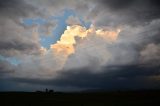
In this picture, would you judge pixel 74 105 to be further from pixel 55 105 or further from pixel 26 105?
pixel 26 105

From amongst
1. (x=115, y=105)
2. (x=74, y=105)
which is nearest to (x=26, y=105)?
(x=74, y=105)

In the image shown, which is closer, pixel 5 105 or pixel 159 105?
pixel 159 105

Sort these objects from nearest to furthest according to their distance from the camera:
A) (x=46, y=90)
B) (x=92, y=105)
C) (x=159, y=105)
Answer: (x=159, y=105)
(x=92, y=105)
(x=46, y=90)

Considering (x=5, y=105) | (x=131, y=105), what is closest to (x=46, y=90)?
(x=5, y=105)

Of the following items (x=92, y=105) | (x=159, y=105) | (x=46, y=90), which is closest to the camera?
(x=159, y=105)

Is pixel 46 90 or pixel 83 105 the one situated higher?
pixel 46 90

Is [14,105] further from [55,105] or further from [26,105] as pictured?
[55,105]

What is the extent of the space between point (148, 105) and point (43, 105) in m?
37.7

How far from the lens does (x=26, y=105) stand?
10056cm

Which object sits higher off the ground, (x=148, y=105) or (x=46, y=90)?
(x=46, y=90)

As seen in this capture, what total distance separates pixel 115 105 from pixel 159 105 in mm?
15123

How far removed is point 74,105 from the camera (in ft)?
331

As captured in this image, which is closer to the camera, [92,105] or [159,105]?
[159,105]

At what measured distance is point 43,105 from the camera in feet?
329
